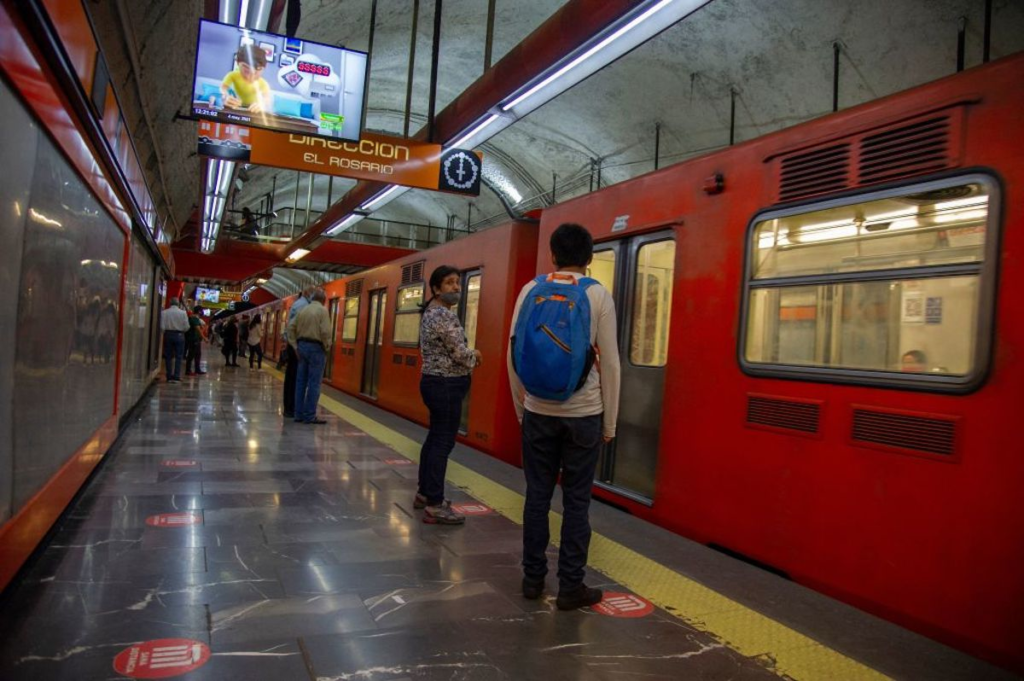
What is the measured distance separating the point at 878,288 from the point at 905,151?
616 mm

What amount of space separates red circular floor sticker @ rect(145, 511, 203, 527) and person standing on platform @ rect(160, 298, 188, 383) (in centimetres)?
860

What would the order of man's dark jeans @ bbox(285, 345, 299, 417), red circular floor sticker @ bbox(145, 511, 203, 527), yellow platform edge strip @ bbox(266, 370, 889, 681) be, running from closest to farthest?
yellow platform edge strip @ bbox(266, 370, 889, 681)
red circular floor sticker @ bbox(145, 511, 203, 527)
man's dark jeans @ bbox(285, 345, 299, 417)

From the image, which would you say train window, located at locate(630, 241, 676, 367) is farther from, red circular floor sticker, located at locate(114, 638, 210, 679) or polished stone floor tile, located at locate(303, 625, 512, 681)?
red circular floor sticker, located at locate(114, 638, 210, 679)

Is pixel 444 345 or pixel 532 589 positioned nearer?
pixel 532 589

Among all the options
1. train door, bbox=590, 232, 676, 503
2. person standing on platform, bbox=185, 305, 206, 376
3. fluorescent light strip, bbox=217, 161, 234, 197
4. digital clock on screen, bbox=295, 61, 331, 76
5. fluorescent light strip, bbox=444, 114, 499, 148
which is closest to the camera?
train door, bbox=590, 232, 676, 503

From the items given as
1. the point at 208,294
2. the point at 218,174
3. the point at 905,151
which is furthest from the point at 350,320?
the point at 208,294

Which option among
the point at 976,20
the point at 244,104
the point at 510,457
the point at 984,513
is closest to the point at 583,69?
the point at 244,104

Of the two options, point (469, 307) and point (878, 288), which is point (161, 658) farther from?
point (469, 307)

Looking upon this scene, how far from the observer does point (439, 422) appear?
4.08m

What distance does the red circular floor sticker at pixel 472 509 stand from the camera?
4324 millimetres

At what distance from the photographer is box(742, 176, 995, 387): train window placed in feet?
8.85

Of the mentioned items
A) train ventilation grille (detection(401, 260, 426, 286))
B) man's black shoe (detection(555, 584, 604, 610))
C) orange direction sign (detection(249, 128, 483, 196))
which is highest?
orange direction sign (detection(249, 128, 483, 196))

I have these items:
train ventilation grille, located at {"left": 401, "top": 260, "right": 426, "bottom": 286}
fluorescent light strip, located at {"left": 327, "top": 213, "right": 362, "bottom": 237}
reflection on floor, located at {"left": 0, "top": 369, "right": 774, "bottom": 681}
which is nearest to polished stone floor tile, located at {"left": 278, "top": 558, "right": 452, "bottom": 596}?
reflection on floor, located at {"left": 0, "top": 369, "right": 774, "bottom": 681}

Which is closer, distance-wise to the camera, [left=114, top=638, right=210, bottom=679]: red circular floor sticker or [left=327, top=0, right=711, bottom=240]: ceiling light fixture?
[left=114, top=638, right=210, bottom=679]: red circular floor sticker
